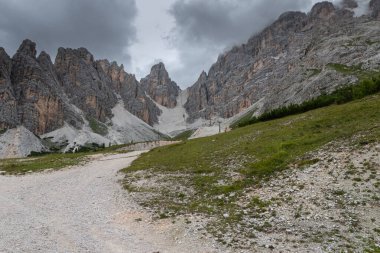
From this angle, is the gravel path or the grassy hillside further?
the grassy hillside

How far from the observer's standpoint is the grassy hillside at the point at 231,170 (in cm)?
2291

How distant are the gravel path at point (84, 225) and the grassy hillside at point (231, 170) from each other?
1.98 meters

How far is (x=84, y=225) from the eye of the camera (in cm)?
2047

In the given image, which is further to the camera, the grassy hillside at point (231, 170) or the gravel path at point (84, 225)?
the grassy hillside at point (231, 170)

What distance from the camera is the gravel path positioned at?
1673 centimetres

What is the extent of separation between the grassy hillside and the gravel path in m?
1.98

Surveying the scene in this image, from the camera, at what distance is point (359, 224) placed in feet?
56.7

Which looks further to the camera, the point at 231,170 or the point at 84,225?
the point at 231,170

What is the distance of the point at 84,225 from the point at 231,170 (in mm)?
15620

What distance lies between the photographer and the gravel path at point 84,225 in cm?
1673

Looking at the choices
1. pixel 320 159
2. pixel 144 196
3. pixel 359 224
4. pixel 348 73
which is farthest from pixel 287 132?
pixel 348 73

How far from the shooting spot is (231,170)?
104 ft

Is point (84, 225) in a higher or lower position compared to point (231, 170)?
lower

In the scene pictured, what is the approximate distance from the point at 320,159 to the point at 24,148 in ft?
599
